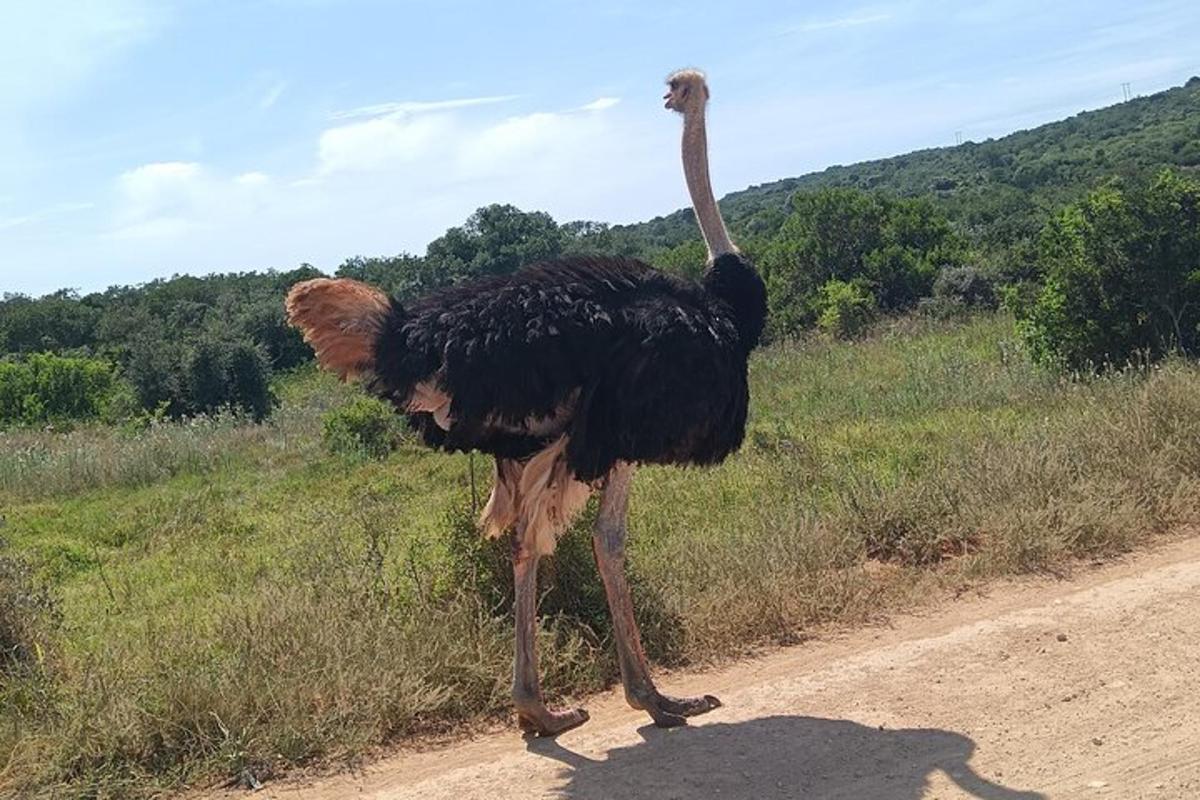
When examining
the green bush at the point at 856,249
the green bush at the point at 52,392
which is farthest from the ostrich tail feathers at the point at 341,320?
the green bush at the point at 52,392

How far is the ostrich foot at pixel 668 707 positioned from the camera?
4305mm

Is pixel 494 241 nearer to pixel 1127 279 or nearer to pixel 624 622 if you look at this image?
pixel 1127 279

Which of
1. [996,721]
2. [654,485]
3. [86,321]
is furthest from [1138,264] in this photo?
[86,321]

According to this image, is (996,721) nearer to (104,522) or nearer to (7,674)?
(7,674)

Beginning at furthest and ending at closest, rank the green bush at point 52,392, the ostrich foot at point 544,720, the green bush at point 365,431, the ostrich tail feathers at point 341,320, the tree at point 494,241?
1. the tree at point 494,241
2. the green bush at point 52,392
3. the green bush at point 365,431
4. the ostrich foot at point 544,720
5. the ostrich tail feathers at point 341,320

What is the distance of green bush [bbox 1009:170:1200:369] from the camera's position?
1043 cm

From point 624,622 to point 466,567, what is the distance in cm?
119

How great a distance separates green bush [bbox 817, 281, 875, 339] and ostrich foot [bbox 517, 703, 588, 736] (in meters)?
16.6

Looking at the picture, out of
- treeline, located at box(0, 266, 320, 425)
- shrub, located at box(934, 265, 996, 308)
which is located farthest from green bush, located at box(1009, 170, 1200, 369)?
treeline, located at box(0, 266, 320, 425)

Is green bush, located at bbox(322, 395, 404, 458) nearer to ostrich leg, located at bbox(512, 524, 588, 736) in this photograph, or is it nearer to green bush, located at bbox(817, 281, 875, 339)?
ostrich leg, located at bbox(512, 524, 588, 736)

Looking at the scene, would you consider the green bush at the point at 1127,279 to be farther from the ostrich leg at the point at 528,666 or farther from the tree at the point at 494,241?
the tree at the point at 494,241

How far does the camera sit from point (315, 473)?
40.7 feet

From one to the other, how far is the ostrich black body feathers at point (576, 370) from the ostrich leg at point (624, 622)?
307 mm

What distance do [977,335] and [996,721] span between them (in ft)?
42.6
